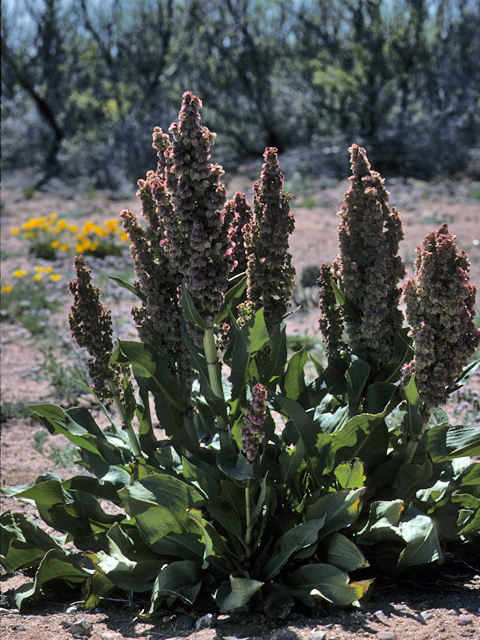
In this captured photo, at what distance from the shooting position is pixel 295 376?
293 centimetres

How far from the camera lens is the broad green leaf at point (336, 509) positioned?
7.97ft

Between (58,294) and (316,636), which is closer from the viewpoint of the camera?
(316,636)

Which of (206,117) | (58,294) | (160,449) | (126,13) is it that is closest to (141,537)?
(160,449)

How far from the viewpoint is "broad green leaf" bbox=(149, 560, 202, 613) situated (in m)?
2.50

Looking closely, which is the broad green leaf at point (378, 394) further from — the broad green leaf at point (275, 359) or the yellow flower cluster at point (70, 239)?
the yellow flower cluster at point (70, 239)

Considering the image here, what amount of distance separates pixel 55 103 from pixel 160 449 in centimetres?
1850

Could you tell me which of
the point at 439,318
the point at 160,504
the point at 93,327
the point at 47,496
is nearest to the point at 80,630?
the point at 160,504

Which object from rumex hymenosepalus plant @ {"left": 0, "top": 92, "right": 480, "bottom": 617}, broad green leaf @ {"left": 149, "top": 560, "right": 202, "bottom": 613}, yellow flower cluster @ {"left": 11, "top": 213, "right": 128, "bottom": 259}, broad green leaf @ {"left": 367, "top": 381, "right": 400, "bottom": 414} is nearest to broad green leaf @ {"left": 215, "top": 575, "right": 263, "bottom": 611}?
rumex hymenosepalus plant @ {"left": 0, "top": 92, "right": 480, "bottom": 617}

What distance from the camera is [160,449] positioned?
2951mm

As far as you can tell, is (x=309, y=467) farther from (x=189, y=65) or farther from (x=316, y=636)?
(x=189, y=65)

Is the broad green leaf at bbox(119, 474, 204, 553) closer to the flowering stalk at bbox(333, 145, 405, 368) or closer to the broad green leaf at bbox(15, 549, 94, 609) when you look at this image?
the broad green leaf at bbox(15, 549, 94, 609)

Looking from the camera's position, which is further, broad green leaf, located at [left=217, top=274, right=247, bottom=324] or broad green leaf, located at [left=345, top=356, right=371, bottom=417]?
broad green leaf, located at [left=345, top=356, right=371, bottom=417]

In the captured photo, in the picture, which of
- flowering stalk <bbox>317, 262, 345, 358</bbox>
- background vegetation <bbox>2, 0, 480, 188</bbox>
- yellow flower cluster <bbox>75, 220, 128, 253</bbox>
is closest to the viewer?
flowering stalk <bbox>317, 262, 345, 358</bbox>

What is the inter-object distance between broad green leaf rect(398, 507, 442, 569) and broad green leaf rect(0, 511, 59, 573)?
5.23 feet
